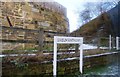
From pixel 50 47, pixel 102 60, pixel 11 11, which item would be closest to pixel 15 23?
pixel 11 11

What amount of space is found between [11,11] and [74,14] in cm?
199

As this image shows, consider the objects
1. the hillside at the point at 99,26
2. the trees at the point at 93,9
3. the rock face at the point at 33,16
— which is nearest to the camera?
the rock face at the point at 33,16

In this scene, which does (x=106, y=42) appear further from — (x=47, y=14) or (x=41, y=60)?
(x=41, y=60)

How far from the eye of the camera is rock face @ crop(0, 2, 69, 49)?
313 cm

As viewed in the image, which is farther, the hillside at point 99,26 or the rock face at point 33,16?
the hillside at point 99,26

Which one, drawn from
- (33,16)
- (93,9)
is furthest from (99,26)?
(33,16)

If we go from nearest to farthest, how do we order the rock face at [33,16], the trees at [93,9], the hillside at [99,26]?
the rock face at [33,16]
the trees at [93,9]
the hillside at [99,26]

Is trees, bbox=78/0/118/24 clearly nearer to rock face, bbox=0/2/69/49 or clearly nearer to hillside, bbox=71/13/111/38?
hillside, bbox=71/13/111/38

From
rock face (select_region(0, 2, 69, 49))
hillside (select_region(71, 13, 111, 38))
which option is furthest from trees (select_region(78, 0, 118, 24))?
rock face (select_region(0, 2, 69, 49))

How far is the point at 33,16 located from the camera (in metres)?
3.77

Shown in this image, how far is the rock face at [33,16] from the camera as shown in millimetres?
3129

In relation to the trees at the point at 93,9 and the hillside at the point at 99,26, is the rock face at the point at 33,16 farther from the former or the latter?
the hillside at the point at 99,26

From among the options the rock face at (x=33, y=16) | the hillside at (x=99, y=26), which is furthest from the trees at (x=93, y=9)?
the rock face at (x=33, y=16)

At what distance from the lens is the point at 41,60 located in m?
2.62
